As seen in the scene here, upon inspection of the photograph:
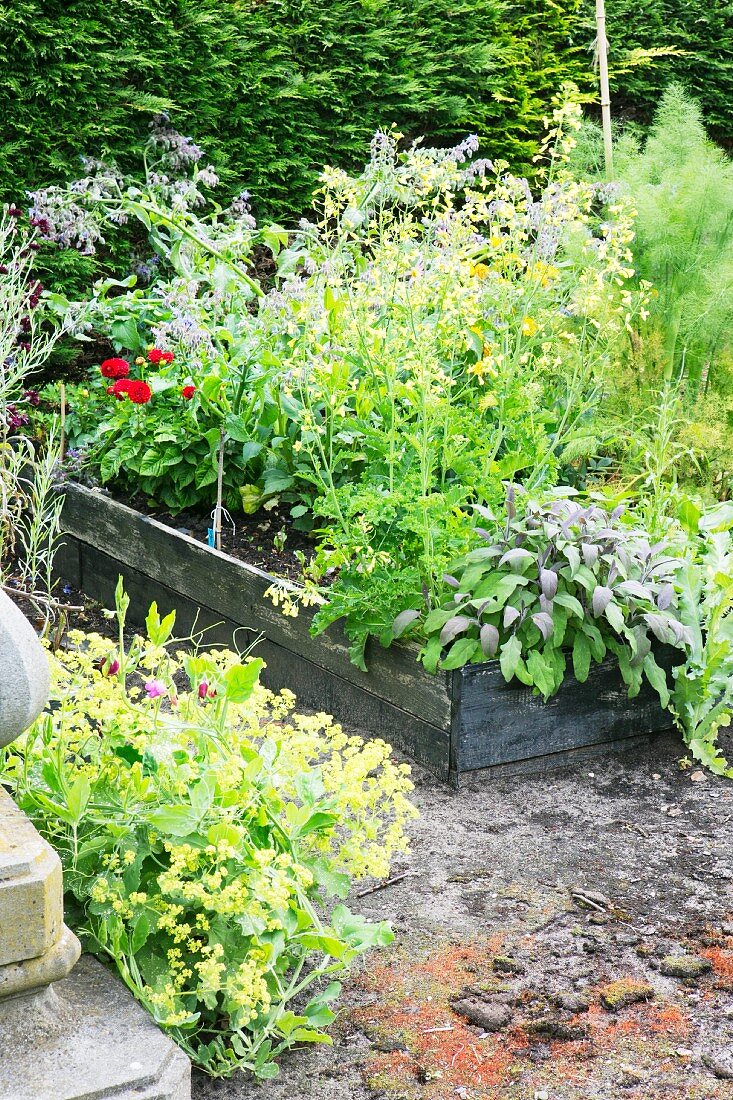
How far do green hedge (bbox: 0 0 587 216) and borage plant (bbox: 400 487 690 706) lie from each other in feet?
11.0

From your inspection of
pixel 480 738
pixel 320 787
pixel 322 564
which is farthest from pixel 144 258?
pixel 320 787

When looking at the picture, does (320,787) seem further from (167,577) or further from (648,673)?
(167,577)

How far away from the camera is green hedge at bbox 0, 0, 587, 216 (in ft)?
17.4

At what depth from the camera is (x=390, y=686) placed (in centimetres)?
333

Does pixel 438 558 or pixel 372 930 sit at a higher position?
pixel 438 558

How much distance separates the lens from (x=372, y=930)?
2119 mm

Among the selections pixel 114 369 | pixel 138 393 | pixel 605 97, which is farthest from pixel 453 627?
pixel 605 97

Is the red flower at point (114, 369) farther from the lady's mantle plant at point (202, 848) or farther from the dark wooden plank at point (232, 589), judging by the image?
the lady's mantle plant at point (202, 848)

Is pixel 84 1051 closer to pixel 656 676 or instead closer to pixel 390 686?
pixel 390 686

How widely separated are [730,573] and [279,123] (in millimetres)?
3968

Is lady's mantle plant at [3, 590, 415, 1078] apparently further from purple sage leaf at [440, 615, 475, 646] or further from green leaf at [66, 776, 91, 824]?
purple sage leaf at [440, 615, 475, 646]

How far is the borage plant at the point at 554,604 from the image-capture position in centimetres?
306

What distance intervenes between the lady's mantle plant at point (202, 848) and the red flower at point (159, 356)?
2.35 meters

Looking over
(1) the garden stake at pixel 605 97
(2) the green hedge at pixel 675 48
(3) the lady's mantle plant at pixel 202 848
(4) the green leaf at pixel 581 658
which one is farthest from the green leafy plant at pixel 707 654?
(2) the green hedge at pixel 675 48
